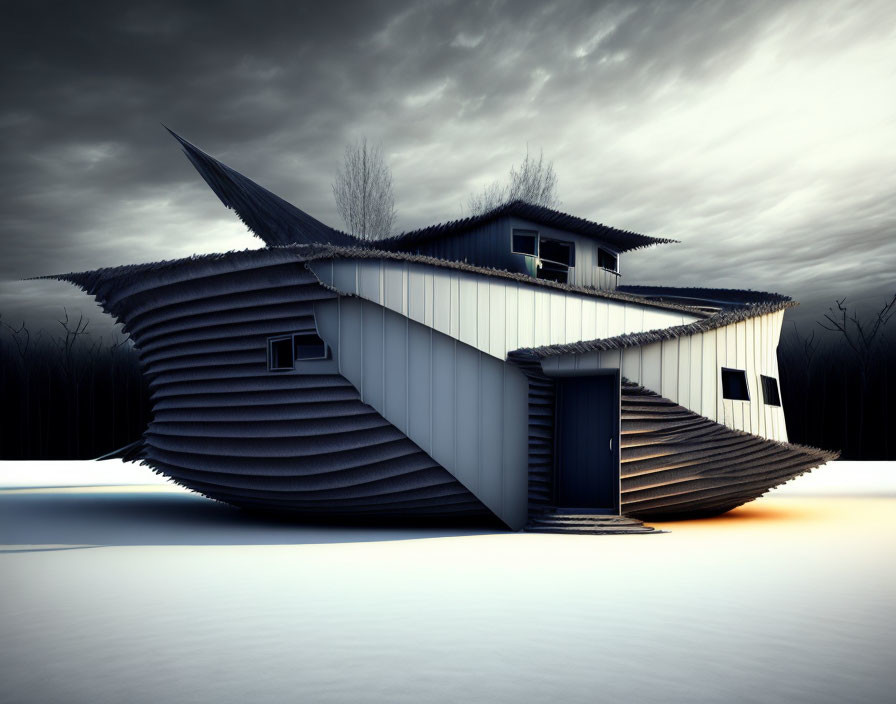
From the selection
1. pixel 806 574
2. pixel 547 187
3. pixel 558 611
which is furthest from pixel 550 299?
pixel 547 187

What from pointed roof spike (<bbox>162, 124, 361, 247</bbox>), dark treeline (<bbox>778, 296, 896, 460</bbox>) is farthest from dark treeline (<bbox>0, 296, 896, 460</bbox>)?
pointed roof spike (<bbox>162, 124, 361, 247</bbox>)

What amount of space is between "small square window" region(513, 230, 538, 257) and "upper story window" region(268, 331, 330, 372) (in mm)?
5290

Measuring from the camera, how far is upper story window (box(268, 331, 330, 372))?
9.76 metres

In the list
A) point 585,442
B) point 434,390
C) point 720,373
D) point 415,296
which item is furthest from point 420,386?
point 720,373

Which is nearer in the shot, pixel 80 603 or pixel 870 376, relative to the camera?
Result: pixel 80 603

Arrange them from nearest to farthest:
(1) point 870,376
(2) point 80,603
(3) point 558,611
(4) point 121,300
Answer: (3) point 558,611 → (2) point 80,603 → (4) point 121,300 → (1) point 870,376

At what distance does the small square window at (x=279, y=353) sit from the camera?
9898 mm

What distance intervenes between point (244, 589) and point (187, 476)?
5.61m

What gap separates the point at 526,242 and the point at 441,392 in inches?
203

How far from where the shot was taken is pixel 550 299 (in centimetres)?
1054

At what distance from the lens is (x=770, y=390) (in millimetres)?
12266

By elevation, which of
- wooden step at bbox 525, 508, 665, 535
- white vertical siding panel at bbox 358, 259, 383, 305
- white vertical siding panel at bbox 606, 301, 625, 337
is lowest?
wooden step at bbox 525, 508, 665, 535

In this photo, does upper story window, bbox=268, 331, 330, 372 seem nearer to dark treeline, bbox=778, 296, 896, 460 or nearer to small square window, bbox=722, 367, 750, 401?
small square window, bbox=722, 367, 750, 401

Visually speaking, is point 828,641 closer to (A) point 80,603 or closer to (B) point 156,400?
(A) point 80,603
